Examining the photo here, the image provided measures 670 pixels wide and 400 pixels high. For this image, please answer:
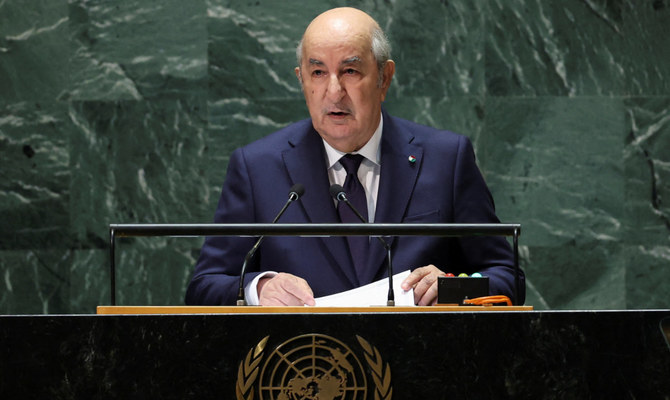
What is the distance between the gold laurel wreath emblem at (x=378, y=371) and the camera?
1.63m

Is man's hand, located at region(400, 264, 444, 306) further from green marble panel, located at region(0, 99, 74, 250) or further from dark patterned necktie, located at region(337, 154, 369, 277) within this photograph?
green marble panel, located at region(0, 99, 74, 250)

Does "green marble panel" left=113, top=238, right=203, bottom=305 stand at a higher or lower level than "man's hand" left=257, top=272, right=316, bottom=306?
higher

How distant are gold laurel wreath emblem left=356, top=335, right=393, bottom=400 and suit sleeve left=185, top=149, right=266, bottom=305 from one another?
0.98m

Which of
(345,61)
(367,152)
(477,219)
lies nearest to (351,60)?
(345,61)

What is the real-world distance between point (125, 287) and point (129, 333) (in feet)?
10.0

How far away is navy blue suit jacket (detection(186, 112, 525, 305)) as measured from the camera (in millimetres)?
2789

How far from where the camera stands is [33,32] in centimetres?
462

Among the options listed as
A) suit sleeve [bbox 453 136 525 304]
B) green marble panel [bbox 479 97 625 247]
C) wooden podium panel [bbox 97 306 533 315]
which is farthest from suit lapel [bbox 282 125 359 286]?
green marble panel [bbox 479 97 625 247]

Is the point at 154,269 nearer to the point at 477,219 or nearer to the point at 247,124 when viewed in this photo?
the point at 247,124

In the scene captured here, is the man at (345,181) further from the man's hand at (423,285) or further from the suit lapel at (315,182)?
the man's hand at (423,285)

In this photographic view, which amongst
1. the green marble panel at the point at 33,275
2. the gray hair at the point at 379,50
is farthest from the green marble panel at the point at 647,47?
the green marble panel at the point at 33,275

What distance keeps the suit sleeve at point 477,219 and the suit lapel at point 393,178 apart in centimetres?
16

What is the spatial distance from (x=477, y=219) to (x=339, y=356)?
1.39 metres

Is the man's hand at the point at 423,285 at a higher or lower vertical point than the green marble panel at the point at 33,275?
lower
